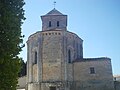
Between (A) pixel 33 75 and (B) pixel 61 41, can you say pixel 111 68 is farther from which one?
(A) pixel 33 75

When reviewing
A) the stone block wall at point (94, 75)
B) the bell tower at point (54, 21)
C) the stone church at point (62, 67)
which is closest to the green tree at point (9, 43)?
the stone church at point (62, 67)

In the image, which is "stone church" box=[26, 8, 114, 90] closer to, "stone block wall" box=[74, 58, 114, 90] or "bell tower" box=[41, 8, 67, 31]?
"stone block wall" box=[74, 58, 114, 90]

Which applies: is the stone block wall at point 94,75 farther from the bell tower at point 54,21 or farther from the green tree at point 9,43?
the green tree at point 9,43

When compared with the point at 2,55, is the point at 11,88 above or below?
below

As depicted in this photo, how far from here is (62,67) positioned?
29.7 metres

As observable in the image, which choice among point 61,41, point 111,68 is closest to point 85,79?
point 111,68

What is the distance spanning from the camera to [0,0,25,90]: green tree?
479 inches

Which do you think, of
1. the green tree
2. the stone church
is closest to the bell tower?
the stone church

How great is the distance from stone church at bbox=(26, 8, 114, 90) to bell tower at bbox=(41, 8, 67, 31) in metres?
2.58

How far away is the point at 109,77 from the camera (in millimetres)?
29266

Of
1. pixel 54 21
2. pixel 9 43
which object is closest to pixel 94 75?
pixel 54 21

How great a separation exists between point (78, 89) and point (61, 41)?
610cm

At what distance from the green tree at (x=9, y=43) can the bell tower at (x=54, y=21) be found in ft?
66.6

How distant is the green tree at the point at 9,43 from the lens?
12172 millimetres
